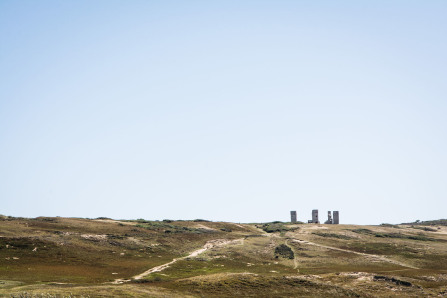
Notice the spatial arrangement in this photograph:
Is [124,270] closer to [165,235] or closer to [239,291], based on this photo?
[239,291]

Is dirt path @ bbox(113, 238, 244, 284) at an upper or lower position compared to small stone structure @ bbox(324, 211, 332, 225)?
lower

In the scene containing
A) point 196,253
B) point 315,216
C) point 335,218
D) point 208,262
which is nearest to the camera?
point 208,262

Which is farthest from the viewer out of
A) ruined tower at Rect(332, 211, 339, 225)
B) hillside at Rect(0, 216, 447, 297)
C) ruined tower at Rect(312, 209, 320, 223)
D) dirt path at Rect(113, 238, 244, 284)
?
ruined tower at Rect(332, 211, 339, 225)

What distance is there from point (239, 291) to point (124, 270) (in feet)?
80.0

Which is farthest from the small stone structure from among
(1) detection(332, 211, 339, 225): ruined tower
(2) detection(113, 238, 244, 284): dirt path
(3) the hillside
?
(2) detection(113, 238, 244, 284): dirt path

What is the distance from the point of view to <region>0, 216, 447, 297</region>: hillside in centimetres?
6444

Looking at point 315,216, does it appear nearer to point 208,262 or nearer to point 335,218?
point 335,218

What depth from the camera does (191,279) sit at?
68125 millimetres

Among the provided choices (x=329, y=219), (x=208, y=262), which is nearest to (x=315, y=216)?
(x=329, y=219)

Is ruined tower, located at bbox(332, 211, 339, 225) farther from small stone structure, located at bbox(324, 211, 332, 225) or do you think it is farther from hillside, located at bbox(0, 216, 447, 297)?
hillside, located at bbox(0, 216, 447, 297)

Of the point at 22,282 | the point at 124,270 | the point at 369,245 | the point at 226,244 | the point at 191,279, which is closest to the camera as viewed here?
the point at 22,282

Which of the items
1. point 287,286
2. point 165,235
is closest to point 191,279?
point 287,286

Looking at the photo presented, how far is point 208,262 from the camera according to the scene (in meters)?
90.2

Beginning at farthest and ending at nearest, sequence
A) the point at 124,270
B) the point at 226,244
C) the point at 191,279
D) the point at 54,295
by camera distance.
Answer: the point at 226,244 < the point at 124,270 < the point at 191,279 < the point at 54,295
